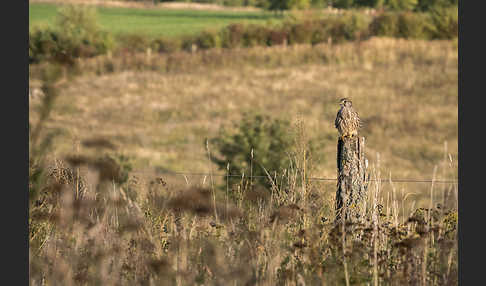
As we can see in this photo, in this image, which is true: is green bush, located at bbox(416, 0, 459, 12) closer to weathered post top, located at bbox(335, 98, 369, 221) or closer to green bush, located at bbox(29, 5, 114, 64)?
green bush, located at bbox(29, 5, 114, 64)

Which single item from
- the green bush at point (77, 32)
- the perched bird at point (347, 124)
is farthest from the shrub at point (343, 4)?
the perched bird at point (347, 124)

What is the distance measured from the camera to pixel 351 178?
4.20m

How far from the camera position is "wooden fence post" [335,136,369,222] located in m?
4.18

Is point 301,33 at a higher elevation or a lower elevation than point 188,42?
higher

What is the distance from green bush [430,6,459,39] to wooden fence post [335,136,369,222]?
44.2 metres

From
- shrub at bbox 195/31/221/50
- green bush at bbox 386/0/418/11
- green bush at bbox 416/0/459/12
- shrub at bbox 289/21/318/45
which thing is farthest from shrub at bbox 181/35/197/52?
green bush at bbox 386/0/418/11

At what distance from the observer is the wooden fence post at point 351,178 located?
418 centimetres

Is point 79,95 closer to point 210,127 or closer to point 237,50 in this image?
point 210,127

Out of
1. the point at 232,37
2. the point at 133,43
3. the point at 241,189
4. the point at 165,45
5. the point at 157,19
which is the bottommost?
the point at 241,189

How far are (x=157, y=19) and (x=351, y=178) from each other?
62851 millimetres

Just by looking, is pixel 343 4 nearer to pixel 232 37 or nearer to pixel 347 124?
pixel 232 37

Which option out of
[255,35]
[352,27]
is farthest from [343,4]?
[255,35]

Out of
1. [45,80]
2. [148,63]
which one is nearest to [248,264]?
[45,80]

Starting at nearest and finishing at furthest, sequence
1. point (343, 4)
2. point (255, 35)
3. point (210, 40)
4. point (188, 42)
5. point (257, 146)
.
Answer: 1. point (257, 146)
2. point (255, 35)
3. point (210, 40)
4. point (188, 42)
5. point (343, 4)
